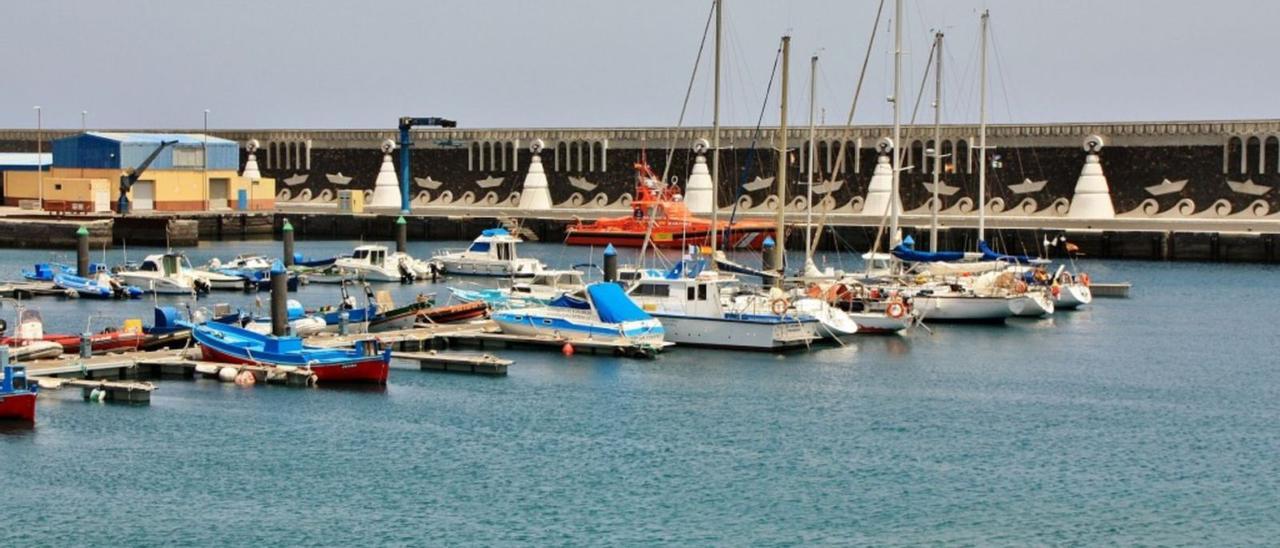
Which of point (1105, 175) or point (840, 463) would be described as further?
point (1105, 175)

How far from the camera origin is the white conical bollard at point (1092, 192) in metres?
87.9

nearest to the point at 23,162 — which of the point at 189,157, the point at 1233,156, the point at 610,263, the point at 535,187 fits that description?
the point at 189,157

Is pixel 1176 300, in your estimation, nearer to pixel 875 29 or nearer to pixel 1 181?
pixel 875 29

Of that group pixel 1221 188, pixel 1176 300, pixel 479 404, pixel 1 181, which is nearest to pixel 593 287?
pixel 479 404

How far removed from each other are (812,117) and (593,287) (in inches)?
769

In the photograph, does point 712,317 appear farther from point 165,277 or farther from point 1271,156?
point 1271,156

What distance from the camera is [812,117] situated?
216ft

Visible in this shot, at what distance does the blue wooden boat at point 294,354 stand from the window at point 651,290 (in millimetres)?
7847

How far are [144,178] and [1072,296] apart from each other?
187ft

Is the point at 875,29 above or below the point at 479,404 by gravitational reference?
above

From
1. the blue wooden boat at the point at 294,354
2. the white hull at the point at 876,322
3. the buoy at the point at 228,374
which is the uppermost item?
the white hull at the point at 876,322

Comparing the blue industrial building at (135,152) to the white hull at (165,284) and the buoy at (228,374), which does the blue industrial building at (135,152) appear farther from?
the buoy at (228,374)

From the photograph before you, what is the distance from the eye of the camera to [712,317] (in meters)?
48.8

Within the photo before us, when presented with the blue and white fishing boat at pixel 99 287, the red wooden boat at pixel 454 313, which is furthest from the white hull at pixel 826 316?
the blue and white fishing boat at pixel 99 287
